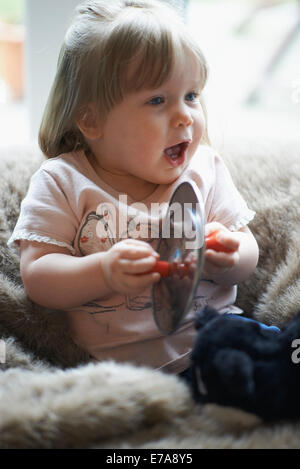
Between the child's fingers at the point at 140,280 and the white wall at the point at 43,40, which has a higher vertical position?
the white wall at the point at 43,40

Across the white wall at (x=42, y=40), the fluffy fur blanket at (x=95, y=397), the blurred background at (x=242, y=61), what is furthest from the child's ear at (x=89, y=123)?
the blurred background at (x=242, y=61)

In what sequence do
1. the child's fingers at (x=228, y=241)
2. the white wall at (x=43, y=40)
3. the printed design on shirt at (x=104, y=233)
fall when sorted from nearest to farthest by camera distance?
the child's fingers at (x=228, y=241) < the printed design on shirt at (x=104, y=233) < the white wall at (x=43, y=40)

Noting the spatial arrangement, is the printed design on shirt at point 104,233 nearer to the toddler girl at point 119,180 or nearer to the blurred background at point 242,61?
the toddler girl at point 119,180

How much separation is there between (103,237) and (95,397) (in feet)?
0.91

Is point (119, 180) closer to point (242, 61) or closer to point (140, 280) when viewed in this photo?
point (140, 280)

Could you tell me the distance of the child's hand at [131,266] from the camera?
0.68 m

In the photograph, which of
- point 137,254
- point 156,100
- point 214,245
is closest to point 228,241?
point 214,245

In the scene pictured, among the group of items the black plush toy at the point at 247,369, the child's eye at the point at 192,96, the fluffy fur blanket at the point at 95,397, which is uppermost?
the child's eye at the point at 192,96

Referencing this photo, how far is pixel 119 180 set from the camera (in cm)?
88

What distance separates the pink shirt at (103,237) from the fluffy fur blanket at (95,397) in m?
0.07

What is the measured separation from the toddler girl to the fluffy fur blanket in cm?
6

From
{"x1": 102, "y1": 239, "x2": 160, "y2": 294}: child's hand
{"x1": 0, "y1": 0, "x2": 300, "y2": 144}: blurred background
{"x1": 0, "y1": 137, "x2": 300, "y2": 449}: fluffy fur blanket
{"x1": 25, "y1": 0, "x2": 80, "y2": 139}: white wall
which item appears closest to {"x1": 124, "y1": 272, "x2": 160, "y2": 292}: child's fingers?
{"x1": 102, "y1": 239, "x2": 160, "y2": 294}: child's hand

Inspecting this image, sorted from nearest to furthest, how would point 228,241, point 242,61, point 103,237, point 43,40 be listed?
point 228,241 → point 103,237 → point 43,40 → point 242,61
